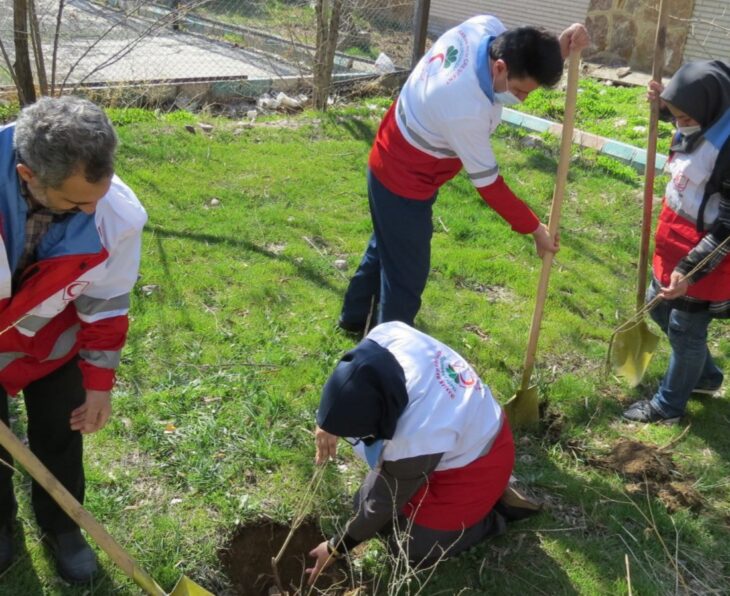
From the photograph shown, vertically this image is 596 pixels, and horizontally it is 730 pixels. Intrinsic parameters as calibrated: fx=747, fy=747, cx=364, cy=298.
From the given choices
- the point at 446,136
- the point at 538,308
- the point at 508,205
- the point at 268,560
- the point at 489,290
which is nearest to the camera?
the point at 268,560

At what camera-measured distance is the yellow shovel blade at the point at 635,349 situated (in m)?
4.21

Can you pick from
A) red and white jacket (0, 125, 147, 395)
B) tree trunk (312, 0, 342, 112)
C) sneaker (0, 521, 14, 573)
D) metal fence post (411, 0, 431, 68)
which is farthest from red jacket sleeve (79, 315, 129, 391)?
metal fence post (411, 0, 431, 68)

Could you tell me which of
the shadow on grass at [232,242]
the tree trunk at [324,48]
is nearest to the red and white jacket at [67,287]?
the shadow on grass at [232,242]

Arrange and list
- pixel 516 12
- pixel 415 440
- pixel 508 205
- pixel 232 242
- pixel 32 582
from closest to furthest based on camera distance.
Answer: pixel 415 440 → pixel 32 582 → pixel 508 205 → pixel 232 242 → pixel 516 12

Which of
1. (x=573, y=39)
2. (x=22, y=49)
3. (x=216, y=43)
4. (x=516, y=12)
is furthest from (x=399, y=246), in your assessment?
(x=516, y=12)

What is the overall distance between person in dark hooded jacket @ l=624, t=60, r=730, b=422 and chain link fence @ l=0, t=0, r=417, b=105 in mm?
4471

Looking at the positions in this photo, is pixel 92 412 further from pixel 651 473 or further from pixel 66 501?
pixel 651 473

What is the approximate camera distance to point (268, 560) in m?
3.19

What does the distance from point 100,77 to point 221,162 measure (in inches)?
119

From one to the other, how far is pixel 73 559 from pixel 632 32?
33.8 feet

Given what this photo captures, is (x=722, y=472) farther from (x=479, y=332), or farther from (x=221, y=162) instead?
(x=221, y=162)

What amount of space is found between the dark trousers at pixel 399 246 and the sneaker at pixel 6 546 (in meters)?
2.00

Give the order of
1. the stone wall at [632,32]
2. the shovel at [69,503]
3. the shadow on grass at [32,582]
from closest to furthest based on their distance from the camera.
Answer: the shovel at [69,503], the shadow on grass at [32,582], the stone wall at [632,32]

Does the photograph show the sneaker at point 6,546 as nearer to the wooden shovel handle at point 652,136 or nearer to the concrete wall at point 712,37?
the wooden shovel handle at point 652,136
